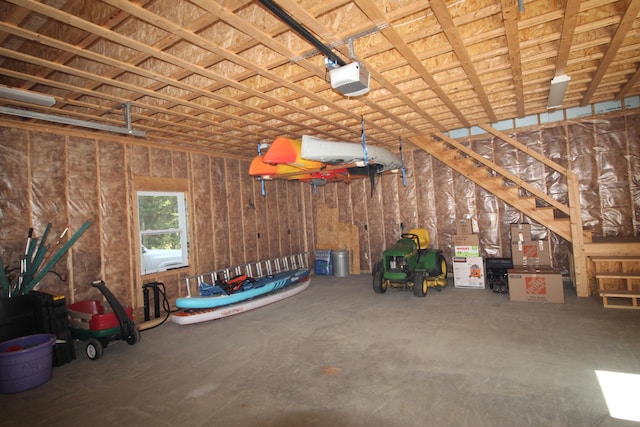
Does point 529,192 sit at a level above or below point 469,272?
above

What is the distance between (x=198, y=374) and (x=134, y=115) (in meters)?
3.72

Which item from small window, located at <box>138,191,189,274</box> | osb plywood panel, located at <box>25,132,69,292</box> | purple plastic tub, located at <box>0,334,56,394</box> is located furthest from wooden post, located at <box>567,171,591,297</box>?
osb plywood panel, located at <box>25,132,69,292</box>

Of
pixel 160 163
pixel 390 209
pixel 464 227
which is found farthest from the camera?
pixel 390 209

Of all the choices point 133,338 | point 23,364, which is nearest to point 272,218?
point 133,338

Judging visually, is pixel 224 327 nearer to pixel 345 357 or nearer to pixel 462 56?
pixel 345 357

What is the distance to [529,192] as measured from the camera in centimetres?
678

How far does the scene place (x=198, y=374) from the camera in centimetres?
355

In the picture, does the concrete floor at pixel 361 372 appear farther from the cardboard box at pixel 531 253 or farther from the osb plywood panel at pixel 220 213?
the osb plywood panel at pixel 220 213

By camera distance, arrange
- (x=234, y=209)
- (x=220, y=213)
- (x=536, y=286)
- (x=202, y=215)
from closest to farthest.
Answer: (x=536, y=286)
(x=202, y=215)
(x=220, y=213)
(x=234, y=209)

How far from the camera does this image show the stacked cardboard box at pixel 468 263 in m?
6.55

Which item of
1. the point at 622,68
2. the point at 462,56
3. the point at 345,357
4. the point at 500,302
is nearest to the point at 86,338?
the point at 345,357

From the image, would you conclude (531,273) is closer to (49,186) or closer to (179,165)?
(179,165)

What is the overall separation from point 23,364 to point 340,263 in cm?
666

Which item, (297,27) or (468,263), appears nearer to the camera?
(297,27)
